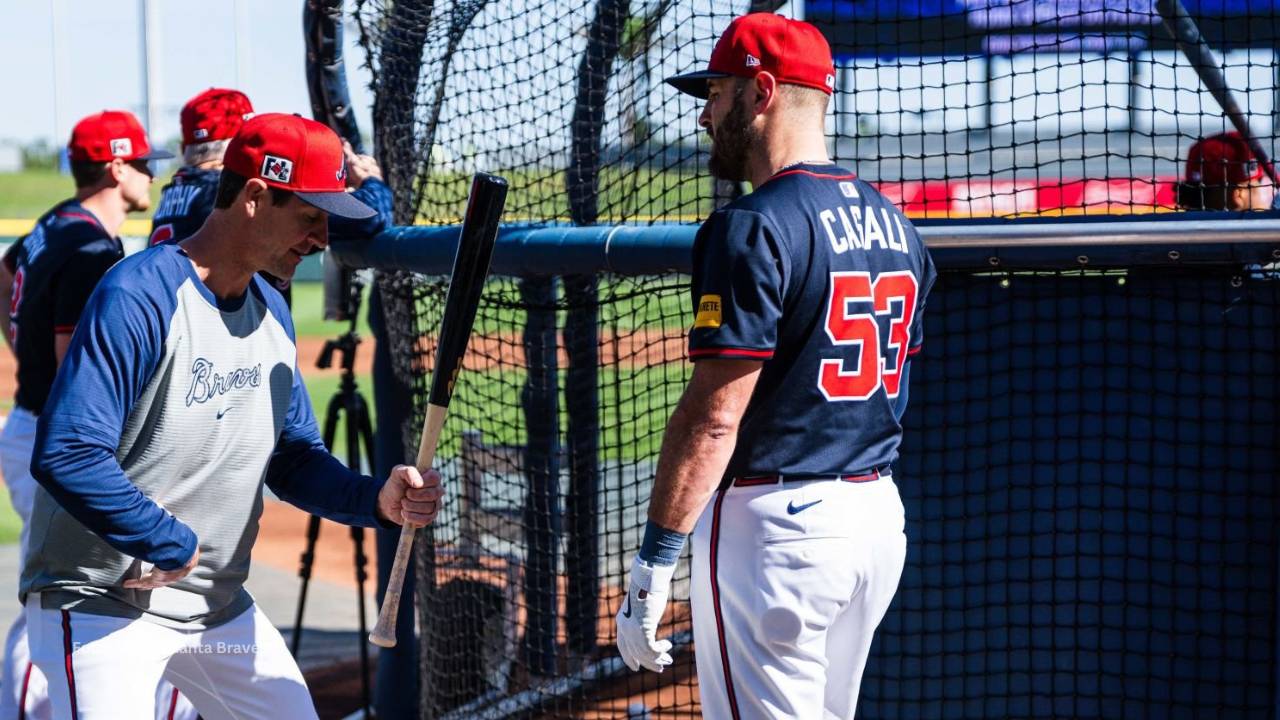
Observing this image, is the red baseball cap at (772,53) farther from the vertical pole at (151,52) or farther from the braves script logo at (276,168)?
the vertical pole at (151,52)

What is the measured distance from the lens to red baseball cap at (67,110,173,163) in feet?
14.7

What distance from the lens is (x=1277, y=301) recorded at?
3660 millimetres

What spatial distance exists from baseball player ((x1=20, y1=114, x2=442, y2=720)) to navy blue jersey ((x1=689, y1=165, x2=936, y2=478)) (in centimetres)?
75

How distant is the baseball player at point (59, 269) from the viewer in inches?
160

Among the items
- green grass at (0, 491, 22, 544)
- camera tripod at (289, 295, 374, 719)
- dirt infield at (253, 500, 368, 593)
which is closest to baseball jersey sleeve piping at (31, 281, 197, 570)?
camera tripod at (289, 295, 374, 719)

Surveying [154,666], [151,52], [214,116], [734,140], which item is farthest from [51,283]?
[151,52]

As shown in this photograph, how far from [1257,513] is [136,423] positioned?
9.31 ft

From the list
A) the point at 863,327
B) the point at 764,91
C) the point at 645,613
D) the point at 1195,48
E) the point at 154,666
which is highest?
the point at 1195,48

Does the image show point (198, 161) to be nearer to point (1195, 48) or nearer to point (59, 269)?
point (59, 269)

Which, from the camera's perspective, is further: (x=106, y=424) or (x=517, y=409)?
(x=517, y=409)

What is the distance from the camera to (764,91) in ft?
9.32

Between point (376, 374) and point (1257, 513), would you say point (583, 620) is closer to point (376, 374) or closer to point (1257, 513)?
point (376, 374)

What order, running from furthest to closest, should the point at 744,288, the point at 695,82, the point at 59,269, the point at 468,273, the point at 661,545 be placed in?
the point at 59,269
the point at 695,82
the point at 468,273
the point at 661,545
the point at 744,288

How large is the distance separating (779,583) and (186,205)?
7.90 feet
